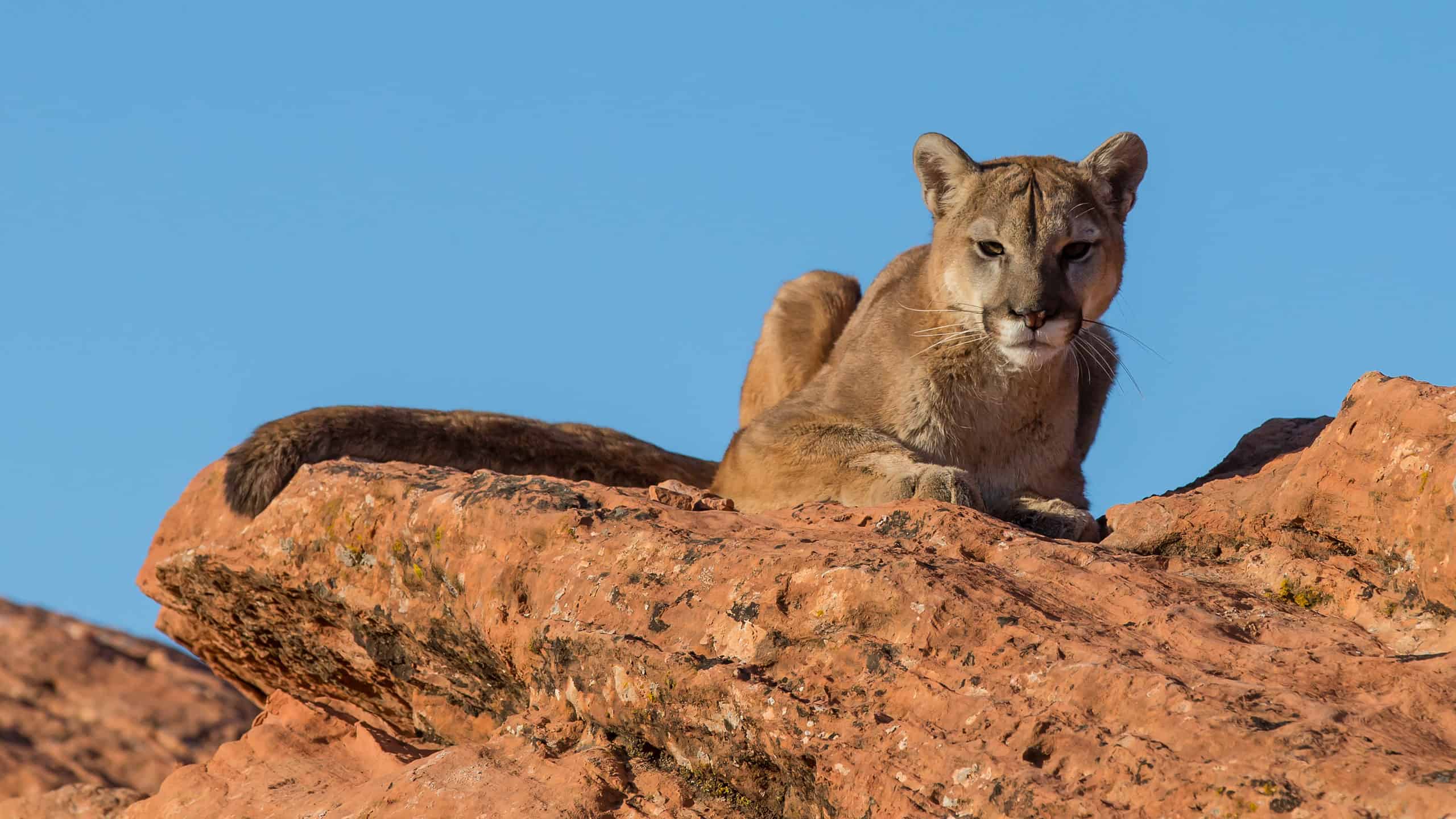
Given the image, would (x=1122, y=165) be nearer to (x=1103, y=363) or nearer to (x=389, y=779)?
(x=1103, y=363)

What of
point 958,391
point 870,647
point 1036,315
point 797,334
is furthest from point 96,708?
point 870,647

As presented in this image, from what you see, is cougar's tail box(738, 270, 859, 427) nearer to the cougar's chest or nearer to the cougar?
the cougar

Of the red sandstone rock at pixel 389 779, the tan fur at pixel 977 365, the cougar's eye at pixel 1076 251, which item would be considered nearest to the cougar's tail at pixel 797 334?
the tan fur at pixel 977 365

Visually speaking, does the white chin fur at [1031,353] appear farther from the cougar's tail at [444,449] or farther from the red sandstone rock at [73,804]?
the red sandstone rock at [73,804]

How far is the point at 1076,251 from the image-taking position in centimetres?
688

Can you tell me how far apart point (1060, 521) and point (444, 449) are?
3.51m

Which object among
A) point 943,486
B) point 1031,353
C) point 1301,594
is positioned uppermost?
point 1031,353

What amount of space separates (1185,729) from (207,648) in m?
5.43

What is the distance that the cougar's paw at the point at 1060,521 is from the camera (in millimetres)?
6301

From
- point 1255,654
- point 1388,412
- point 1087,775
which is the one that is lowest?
point 1087,775

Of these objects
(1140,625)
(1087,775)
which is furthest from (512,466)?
(1087,775)

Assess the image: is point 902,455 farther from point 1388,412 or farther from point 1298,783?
point 1298,783

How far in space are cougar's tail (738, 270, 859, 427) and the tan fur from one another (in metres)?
1.38

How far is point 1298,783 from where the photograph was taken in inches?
127
